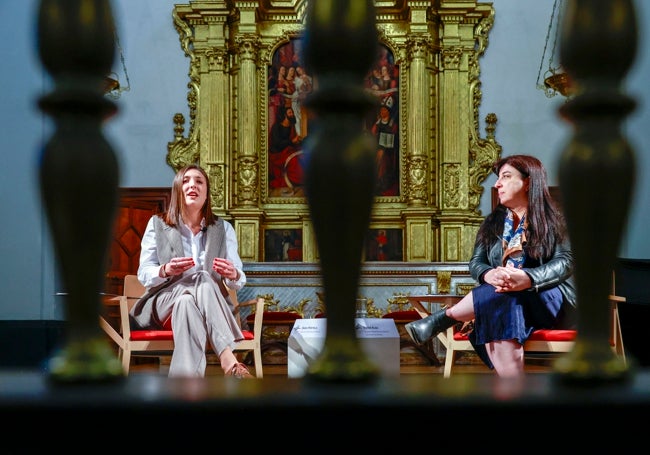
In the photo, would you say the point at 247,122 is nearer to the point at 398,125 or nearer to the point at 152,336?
the point at 398,125

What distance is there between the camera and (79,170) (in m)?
0.65

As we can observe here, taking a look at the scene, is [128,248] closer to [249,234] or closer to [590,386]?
[249,234]

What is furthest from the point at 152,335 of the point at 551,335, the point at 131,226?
the point at 131,226

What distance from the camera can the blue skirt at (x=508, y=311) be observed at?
399 cm

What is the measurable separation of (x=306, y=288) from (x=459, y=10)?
4027mm

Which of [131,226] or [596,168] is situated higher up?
[131,226]

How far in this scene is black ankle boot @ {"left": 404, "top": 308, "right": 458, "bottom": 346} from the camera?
4.23m

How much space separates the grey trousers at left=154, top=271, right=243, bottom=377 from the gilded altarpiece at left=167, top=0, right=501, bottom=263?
222 inches

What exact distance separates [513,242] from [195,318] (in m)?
1.70

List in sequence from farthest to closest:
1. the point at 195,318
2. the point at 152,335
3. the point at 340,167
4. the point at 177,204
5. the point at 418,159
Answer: the point at 418,159 → the point at 177,204 → the point at 152,335 → the point at 195,318 → the point at 340,167

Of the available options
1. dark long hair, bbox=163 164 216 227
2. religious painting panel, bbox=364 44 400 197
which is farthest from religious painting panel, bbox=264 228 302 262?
dark long hair, bbox=163 164 216 227

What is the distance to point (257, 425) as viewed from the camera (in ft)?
1.90

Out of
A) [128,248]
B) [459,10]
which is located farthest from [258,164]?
[459,10]

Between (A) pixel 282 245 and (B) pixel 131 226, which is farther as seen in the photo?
(A) pixel 282 245
